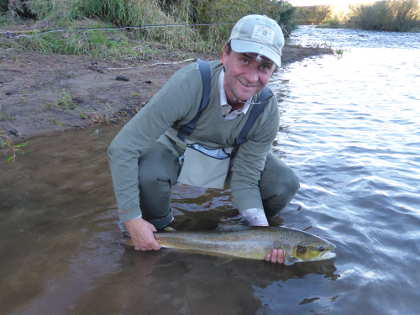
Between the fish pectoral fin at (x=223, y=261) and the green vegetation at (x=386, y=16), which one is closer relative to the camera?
the fish pectoral fin at (x=223, y=261)

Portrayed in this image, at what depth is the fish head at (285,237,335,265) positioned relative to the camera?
321 centimetres

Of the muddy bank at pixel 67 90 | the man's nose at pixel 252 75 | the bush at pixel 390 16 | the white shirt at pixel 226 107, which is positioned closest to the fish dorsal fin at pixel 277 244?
the white shirt at pixel 226 107

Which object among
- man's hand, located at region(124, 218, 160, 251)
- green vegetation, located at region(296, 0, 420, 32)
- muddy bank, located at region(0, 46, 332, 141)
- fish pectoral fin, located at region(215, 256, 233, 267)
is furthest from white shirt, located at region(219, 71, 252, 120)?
green vegetation, located at region(296, 0, 420, 32)

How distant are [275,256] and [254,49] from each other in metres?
1.57

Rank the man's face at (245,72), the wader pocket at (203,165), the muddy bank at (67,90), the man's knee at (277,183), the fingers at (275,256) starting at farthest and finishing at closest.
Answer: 1. the muddy bank at (67,90)
2. the man's knee at (277,183)
3. the wader pocket at (203,165)
4. the fingers at (275,256)
5. the man's face at (245,72)

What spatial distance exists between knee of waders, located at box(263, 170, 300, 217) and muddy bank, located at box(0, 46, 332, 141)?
11.9 ft

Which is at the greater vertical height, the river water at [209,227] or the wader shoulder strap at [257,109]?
the wader shoulder strap at [257,109]

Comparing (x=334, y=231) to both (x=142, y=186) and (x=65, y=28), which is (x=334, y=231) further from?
(x=65, y=28)

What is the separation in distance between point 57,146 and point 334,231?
363cm

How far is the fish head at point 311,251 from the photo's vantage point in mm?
3215

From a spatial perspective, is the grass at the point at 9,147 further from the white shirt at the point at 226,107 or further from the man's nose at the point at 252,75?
the man's nose at the point at 252,75

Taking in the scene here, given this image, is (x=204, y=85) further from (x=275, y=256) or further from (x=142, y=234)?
(x=275, y=256)

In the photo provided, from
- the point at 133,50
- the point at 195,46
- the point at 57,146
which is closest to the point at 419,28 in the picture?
the point at 195,46

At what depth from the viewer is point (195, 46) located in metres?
13.1
